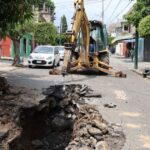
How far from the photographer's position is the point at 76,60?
25734mm

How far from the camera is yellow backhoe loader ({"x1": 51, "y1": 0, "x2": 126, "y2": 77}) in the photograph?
76.0 ft

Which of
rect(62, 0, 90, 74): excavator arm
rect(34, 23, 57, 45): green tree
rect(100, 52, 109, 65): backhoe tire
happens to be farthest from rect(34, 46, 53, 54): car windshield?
rect(34, 23, 57, 45): green tree

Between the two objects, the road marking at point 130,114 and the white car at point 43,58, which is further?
the white car at point 43,58

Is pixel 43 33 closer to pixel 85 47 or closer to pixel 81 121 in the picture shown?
pixel 85 47

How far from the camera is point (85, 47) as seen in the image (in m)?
25.2

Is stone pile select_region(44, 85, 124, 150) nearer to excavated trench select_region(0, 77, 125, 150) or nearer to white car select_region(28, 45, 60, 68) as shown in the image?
excavated trench select_region(0, 77, 125, 150)

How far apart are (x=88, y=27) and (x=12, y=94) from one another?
12664mm

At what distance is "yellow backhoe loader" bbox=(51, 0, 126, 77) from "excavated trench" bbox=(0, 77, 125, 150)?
9.39 m

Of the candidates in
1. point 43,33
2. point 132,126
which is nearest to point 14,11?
point 132,126

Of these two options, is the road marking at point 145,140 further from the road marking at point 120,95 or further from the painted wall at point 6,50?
the painted wall at point 6,50

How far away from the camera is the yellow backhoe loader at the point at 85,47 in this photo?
76.0 ft

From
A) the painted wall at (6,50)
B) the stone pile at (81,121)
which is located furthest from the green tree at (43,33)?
the stone pile at (81,121)

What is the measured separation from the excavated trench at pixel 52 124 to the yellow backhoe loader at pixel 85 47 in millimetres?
9393

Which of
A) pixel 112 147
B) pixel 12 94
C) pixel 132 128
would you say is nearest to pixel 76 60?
pixel 12 94
